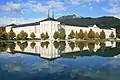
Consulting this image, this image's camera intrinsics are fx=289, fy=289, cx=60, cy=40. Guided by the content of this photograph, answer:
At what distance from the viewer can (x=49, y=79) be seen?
8.86 meters

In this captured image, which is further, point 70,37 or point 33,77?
point 70,37

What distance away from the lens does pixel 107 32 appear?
100125mm

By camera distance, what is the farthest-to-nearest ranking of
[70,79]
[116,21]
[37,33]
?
[116,21] → [37,33] → [70,79]

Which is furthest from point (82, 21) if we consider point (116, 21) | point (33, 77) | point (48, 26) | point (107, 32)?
point (33, 77)

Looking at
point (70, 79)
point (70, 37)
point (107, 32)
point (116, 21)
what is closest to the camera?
point (70, 79)

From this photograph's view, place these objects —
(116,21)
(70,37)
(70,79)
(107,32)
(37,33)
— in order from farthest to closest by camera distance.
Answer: (116,21) < (107,32) < (37,33) < (70,37) < (70,79)

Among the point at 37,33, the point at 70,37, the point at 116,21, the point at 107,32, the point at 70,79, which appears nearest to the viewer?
the point at 70,79

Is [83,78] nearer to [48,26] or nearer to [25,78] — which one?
[25,78]

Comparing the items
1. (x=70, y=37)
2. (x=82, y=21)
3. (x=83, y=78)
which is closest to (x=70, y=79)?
(x=83, y=78)

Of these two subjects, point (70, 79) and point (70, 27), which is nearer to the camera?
point (70, 79)

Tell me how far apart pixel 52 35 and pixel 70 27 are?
11.9 m

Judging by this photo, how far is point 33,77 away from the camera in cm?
920

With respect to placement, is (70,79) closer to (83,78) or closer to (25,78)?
(83,78)

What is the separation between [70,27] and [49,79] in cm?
7550
